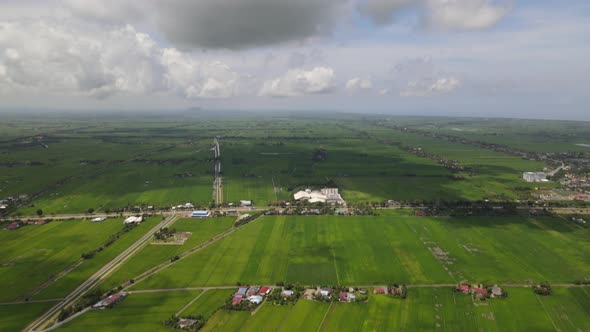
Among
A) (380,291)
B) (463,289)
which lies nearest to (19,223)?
(380,291)

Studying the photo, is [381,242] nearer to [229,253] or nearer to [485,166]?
[229,253]

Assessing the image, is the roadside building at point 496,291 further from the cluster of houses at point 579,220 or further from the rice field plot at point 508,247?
Answer: the cluster of houses at point 579,220

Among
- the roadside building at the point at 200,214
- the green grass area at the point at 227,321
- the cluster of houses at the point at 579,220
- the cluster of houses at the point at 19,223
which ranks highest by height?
the cluster of houses at the point at 579,220

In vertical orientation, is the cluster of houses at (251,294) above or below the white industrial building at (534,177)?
below

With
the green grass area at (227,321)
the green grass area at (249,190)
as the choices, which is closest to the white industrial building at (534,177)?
the green grass area at (249,190)

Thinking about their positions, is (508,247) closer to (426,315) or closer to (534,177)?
(426,315)

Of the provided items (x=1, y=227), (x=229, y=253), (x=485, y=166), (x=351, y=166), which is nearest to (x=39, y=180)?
(x=1, y=227)
